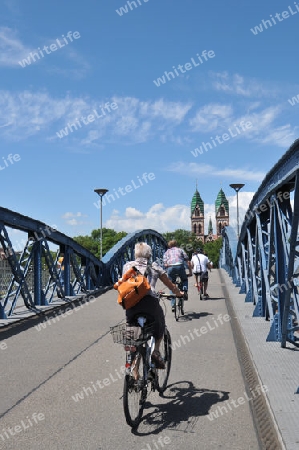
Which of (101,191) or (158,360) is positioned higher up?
(101,191)

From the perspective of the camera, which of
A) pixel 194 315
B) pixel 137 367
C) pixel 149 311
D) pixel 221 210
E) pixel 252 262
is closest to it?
pixel 137 367

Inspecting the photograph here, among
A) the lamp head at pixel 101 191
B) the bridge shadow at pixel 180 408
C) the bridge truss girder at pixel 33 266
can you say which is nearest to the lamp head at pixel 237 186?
the lamp head at pixel 101 191

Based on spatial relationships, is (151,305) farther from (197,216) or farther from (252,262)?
(197,216)

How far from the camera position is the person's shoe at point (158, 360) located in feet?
15.5

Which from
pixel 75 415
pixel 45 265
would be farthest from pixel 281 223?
pixel 45 265

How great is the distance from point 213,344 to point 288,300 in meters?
2.00

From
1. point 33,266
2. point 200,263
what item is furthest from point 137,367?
point 200,263

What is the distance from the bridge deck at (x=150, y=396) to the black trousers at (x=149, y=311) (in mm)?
783

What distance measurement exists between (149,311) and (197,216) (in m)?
168

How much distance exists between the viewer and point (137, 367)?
14.3ft

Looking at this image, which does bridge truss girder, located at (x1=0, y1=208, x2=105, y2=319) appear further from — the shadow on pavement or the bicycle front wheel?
the bicycle front wheel

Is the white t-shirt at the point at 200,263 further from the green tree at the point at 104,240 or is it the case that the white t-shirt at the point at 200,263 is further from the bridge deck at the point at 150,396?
the green tree at the point at 104,240

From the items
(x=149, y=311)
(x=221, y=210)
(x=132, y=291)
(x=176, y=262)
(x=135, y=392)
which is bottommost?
(x=135, y=392)

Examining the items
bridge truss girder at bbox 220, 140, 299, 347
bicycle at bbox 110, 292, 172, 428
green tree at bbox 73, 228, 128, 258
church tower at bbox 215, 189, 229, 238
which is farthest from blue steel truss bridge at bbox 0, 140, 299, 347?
church tower at bbox 215, 189, 229, 238
